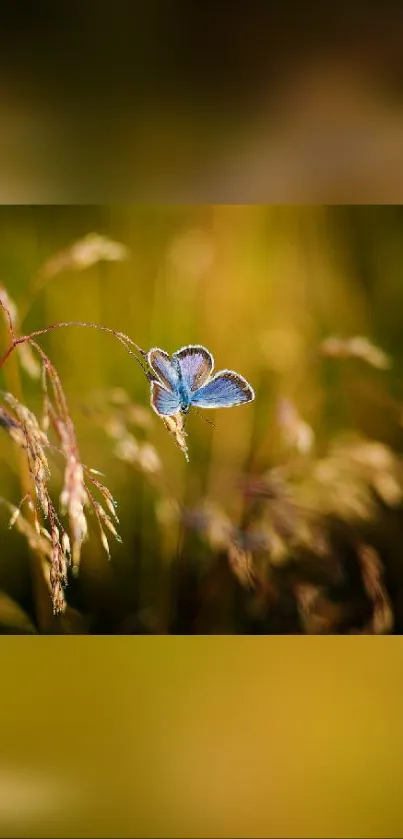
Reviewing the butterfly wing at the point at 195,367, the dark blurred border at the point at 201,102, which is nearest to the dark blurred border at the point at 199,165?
the dark blurred border at the point at 201,102

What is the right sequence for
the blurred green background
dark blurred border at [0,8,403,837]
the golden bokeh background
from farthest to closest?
the blurred green background, dark blurred border at [0,8,403,837], the golden bokeh background

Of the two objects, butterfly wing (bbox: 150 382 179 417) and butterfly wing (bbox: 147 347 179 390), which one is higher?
butterfly wing (bbox: 147 347 179 390)

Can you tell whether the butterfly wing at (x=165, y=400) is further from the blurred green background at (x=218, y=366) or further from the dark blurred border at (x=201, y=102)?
the dark blurred border at (x=201, y=102)

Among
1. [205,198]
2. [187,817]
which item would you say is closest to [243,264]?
[205,198]

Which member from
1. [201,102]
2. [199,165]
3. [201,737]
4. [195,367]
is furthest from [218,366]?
[201,737]

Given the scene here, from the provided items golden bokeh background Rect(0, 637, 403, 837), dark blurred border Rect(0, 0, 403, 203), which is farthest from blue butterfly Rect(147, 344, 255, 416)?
golden bokeh background Rect(0, 637, 403, 837)

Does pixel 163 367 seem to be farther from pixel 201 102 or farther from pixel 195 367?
pixel 201 102

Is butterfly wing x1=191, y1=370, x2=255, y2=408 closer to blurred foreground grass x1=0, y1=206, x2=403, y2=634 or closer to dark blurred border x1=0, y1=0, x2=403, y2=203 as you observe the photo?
blurred foreground grass x1=0, y1=206, x2=403, y2=634

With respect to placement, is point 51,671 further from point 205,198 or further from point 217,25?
point 217,25
